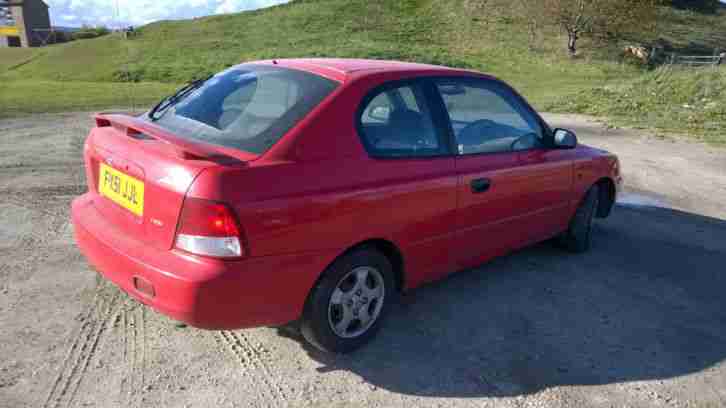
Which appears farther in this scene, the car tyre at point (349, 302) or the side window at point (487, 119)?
the side window at point (487, 119)

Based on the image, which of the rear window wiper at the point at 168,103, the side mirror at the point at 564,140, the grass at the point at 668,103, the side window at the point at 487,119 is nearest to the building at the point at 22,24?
the grass at the point at 668,103

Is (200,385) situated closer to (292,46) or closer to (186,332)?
(186,332)

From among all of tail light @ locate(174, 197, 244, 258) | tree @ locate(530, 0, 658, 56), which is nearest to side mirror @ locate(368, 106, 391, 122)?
tail light @ locate(174, 197, 244, 258)

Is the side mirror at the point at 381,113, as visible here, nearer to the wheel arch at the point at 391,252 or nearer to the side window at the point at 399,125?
the side window at the point at 399,125

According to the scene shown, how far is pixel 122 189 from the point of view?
312cm

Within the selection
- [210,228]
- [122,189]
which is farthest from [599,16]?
[210,228]

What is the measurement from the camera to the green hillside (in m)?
20.9

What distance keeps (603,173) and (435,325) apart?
8.14 feet

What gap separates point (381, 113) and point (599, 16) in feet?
141

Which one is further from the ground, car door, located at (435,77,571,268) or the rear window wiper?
the rear window wiper

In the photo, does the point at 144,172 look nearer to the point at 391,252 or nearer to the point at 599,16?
the point at 391,252

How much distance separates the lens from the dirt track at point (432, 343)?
306 cm

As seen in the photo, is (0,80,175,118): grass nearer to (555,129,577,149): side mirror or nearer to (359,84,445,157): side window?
(359,84,445,157): side window

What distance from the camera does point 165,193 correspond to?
9.07ft
